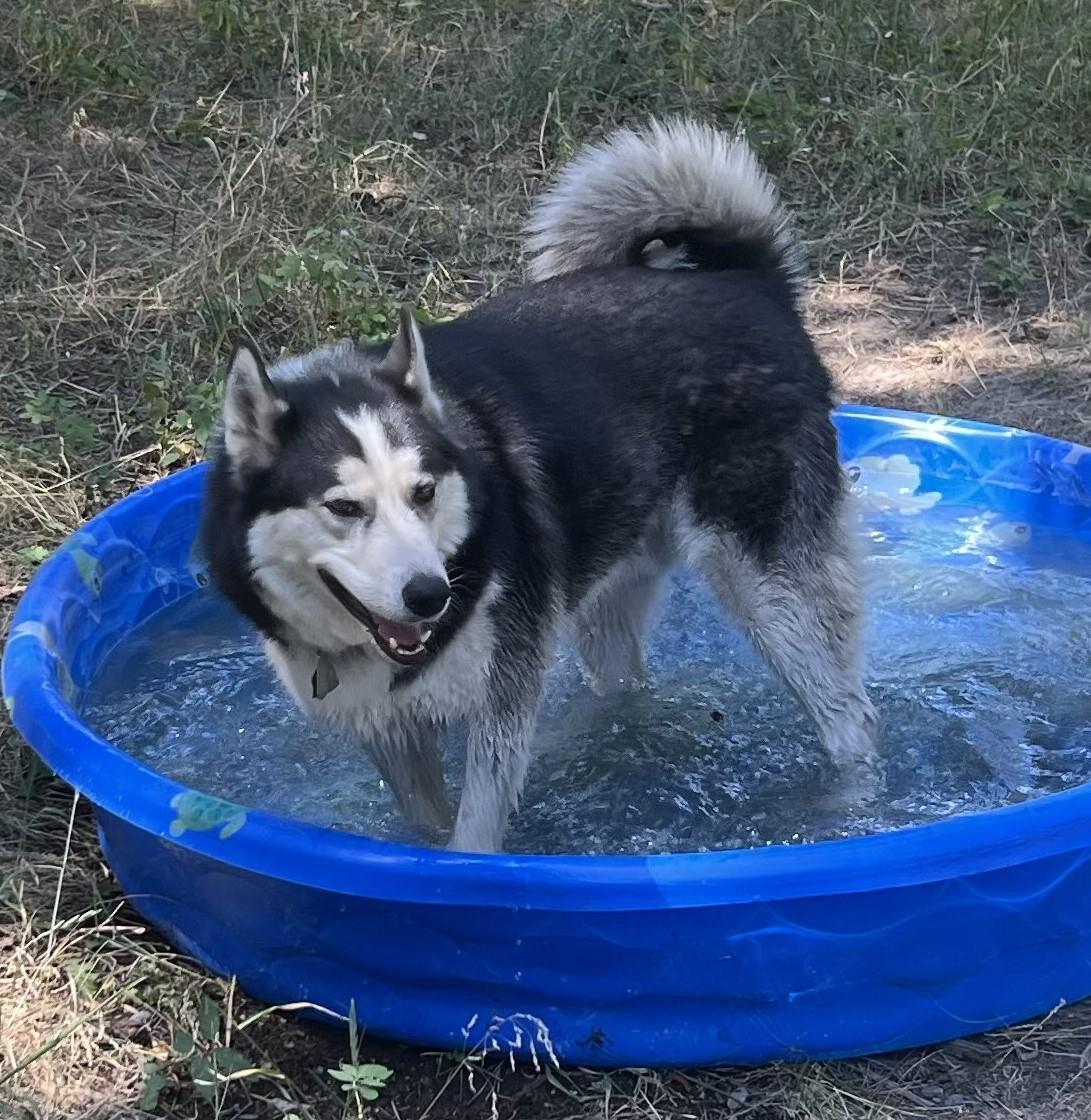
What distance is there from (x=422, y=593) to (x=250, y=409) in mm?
548

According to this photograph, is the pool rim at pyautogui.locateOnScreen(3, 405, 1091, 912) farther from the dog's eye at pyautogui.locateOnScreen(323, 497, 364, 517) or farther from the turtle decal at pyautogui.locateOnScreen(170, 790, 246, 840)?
the dog's eye at pyautogui.locateOnScreen(323, 497, 364, 517)

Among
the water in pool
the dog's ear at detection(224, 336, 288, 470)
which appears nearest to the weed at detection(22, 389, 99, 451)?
the water in pool

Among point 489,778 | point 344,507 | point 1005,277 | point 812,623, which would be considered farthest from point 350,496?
point 1005,277

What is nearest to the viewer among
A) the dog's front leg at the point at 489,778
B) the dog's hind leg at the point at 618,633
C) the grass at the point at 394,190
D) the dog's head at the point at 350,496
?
the dog's head at the point at 350,496

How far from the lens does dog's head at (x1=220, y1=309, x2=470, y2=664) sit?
269cm

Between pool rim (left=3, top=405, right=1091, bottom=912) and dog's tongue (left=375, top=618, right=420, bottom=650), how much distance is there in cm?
38

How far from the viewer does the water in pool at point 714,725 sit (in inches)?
146

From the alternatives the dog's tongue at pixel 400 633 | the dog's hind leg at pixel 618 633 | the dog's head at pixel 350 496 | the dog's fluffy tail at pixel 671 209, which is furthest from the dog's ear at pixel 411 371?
the dog's hind leg at pixel 618 633

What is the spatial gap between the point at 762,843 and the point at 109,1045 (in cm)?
159

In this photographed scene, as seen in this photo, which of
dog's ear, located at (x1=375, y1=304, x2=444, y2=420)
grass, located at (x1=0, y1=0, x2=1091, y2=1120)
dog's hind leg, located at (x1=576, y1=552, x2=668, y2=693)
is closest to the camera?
dog's ear, located at (x1=375, y1=304, x2=444, y2=420)

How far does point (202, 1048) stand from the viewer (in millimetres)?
2844

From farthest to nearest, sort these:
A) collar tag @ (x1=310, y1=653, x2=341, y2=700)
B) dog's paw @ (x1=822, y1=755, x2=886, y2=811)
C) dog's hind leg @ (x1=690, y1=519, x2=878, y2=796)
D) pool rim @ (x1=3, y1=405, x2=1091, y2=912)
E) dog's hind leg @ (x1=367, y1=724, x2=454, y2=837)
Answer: dog's paw @ (x1=822, y1=755, x2=886, y2=811) < dog's hind leg @ (x1=690, y1=519, x2=878, y2=796) < dog's hind leg @ (x1=367, y1=724, x2=454, y2=837) < collar tag @ (x1=310, y1=653, x2=341, y2=700) < pool rim @ (x1=3, y1=405, x2=1091, y2=912)

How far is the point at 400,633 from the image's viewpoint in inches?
110

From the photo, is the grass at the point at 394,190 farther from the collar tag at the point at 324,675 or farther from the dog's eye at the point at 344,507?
the dog's eye at the point at 344,507
